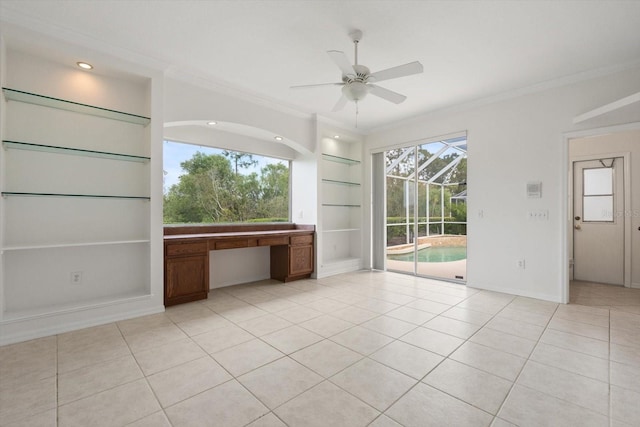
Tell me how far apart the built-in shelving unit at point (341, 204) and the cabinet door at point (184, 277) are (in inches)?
88.8

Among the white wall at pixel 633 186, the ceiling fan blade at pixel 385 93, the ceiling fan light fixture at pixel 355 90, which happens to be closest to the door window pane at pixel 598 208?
the white wall at pixel 633 186

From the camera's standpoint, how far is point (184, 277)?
357 cm

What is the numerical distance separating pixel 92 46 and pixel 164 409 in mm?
3271

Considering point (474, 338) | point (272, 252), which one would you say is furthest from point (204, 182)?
point (474, 338)

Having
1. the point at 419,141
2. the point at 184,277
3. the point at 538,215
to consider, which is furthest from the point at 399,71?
the point at 184,277

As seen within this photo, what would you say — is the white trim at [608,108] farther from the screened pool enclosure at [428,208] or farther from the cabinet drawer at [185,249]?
the cabinet drawer at [185,249]

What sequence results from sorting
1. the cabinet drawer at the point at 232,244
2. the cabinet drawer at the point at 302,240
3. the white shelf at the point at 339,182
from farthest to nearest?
1. the white shelf at the point at 339,182
2. the cabinet drawer at the point at 302,240
3. the cabinet drawer at the point at 232,244

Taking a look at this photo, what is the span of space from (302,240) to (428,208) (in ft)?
7.92

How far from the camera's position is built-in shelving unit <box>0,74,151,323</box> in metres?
2.68

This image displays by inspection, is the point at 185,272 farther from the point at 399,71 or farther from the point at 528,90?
the point at 528,90

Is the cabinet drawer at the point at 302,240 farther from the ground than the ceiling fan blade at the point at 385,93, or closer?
closer

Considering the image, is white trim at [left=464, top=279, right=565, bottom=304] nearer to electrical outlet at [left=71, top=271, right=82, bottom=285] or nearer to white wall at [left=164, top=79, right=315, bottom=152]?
white wall at [left=164, top=79, right=315, bottom=152]

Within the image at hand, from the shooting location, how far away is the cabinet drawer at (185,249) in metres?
3.46

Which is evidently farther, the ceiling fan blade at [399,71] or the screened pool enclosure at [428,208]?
the screened pool enclosure at [428,208]
